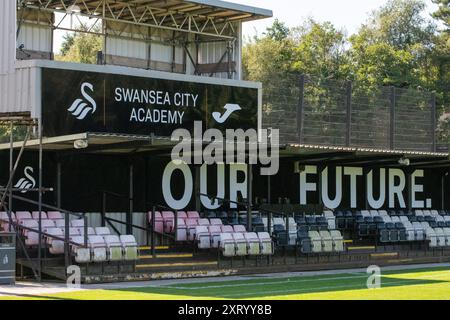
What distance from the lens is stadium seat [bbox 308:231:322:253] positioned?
1058 inches

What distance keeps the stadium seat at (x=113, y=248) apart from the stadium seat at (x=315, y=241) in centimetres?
676

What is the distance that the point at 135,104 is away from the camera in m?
24.0

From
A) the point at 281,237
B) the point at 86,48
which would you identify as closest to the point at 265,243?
the point at 281,237

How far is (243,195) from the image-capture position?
30.1 meters

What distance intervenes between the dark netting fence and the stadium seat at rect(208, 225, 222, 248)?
351cm

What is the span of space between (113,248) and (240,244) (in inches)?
162

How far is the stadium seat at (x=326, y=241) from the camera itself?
2711 centimetres

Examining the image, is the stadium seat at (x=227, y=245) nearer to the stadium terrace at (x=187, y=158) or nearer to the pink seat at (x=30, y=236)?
the stadium terrace at (x=187, y=158)

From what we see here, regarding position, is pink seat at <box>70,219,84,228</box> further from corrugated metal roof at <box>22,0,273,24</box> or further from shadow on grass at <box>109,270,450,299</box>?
corrugated metal roof at <box>22,0,273,24</box>

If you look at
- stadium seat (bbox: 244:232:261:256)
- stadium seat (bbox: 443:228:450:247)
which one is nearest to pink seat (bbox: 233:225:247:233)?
stadium seat (bbox: 244:232:261:256)

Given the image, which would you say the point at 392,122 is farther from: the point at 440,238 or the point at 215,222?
the point at 215,222

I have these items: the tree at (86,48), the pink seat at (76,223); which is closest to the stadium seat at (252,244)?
the pink seat at (76,223)
